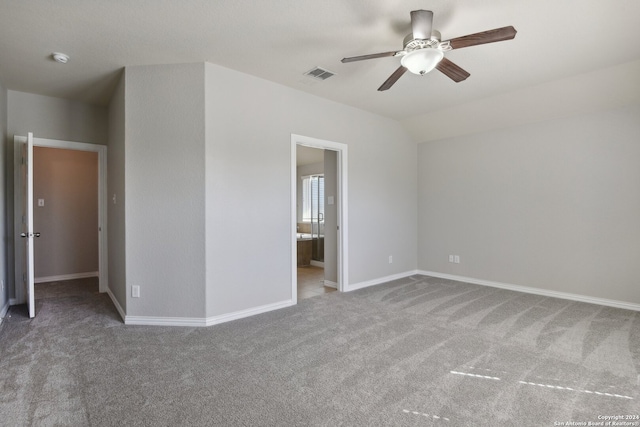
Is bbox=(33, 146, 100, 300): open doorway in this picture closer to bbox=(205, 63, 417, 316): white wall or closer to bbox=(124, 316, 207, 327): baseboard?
bbox=(124, 316, 207, 327): baseboard

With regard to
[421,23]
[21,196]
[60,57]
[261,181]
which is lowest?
[21,196]

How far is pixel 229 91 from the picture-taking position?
138 inches

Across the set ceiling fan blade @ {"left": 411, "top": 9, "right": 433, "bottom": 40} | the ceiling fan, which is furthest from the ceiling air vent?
ceiling fan blade @ {"left": 411, "top": 9, "right": 433, "bottom": 40}

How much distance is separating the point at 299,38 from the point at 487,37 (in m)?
1.50

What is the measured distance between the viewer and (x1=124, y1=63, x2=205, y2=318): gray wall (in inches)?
131

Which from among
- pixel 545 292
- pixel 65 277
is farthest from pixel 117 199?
pixel 545 292

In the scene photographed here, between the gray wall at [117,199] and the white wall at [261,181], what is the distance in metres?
0.97

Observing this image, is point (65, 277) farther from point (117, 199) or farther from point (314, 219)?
point (314, 219)

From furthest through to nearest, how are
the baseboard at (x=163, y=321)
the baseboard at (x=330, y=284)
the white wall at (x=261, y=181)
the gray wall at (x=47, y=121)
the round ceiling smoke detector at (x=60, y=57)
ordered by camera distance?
the baseboard at (x=330, y=284)
the gray wall at (x=47, y=121)
the white wall at (x=261, y=181)
the baseboard at (x=163, y=321)
the round ceiling smoke detector at (x=60, y=57)

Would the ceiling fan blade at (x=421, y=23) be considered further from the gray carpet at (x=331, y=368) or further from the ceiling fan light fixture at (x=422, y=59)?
the gray carpet at (x=331, y=368)

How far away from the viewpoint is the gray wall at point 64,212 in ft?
17.6

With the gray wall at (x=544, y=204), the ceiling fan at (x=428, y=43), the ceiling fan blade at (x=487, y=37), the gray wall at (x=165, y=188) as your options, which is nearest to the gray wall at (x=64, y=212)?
the gray wall at (x=165, y=188)

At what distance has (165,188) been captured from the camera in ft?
11.0

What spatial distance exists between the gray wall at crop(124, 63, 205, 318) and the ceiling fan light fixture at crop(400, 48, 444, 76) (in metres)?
2.06
